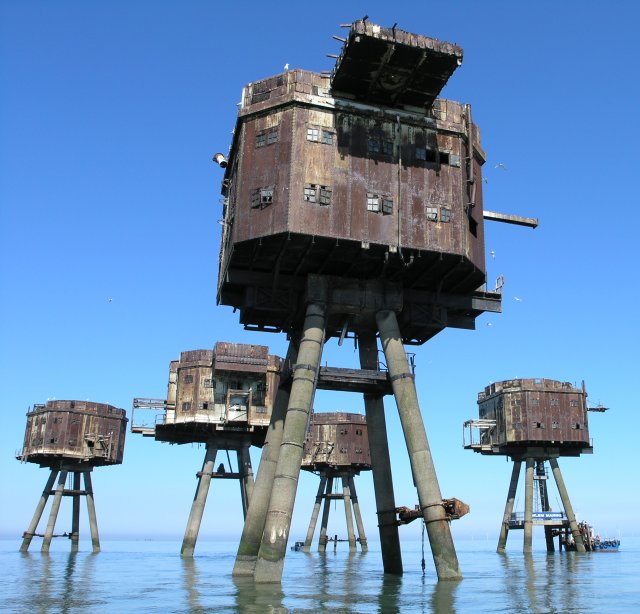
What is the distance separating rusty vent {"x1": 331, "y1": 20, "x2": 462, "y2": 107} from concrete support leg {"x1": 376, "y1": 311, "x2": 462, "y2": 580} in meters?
7.76

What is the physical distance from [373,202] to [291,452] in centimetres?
889

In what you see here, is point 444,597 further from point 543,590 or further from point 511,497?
point 511,497

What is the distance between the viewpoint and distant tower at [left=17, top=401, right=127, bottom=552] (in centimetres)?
5384

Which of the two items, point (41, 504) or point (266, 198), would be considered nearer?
point (266, 198)

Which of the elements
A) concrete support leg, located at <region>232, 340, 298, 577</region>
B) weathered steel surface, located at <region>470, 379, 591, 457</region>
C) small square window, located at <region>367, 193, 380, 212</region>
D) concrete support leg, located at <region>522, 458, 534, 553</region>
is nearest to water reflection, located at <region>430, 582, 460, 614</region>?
concrete support leg, located at <region>232, 340, 298, 577</region>

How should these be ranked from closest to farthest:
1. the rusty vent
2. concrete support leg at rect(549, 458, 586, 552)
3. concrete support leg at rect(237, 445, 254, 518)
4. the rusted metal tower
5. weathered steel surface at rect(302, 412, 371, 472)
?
the rusty vent → the rusted metal tower → concrete support leg at rect(237, 445, 254, 518) → concrete support leg at rect(549, 458, 586, 552) → weathered steel surface at rect(302, 412, 371, 472)

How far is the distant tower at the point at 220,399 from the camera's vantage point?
1710 inches

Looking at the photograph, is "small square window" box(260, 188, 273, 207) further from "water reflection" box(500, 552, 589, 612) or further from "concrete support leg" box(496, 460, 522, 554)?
"concrete support leg" box(496, 460, 522, 554)

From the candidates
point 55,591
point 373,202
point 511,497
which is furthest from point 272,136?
point 511,497

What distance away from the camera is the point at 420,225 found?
26266 mm

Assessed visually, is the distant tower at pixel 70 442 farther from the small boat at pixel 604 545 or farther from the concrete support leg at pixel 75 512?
the small boat at pixel 604 545

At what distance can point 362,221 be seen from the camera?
1013 inches

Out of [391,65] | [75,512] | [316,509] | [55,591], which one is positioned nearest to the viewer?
[55,591]

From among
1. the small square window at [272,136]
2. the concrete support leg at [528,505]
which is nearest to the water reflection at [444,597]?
the small square window at [272,136]
